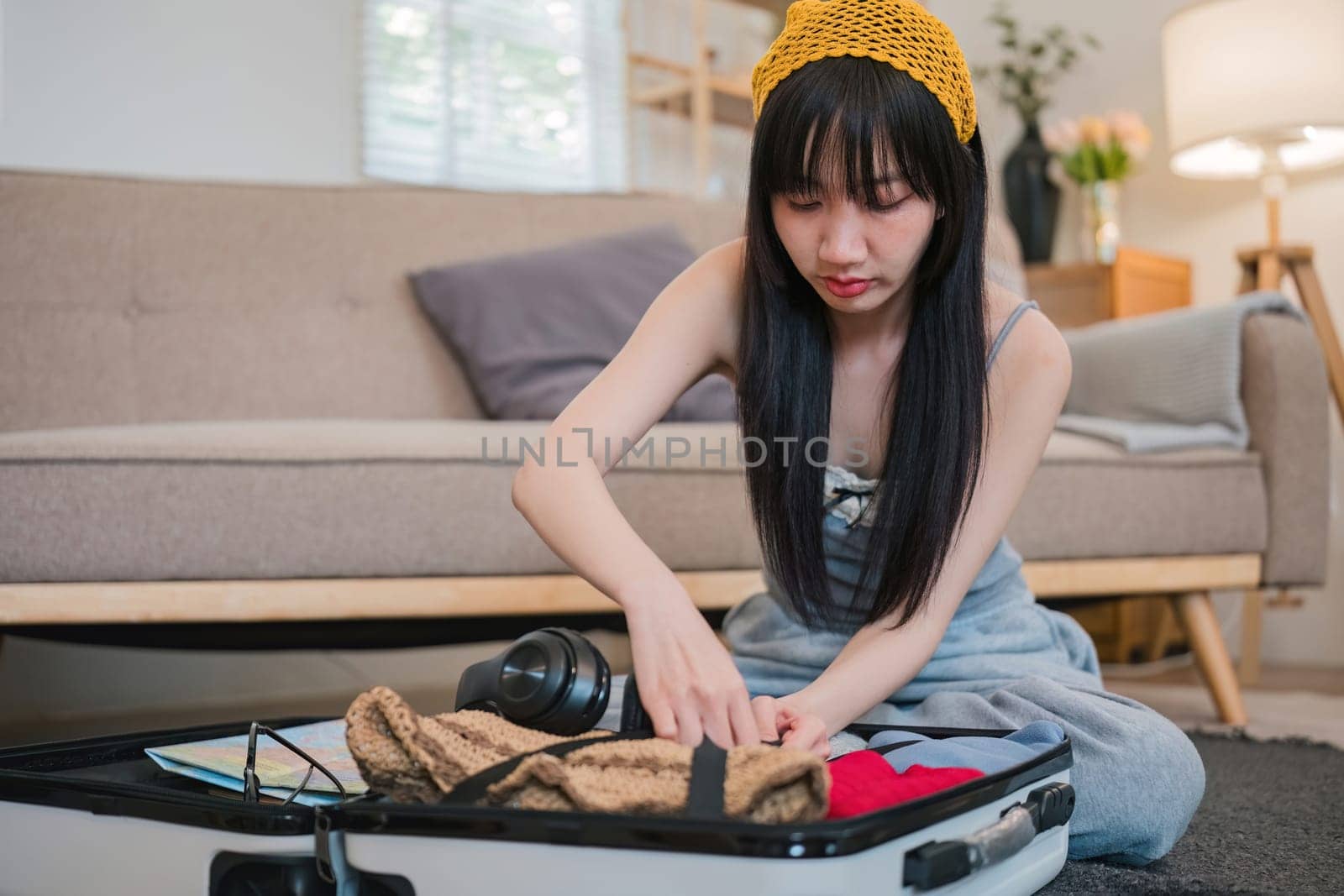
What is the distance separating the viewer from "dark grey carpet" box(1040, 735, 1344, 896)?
77 centimetres

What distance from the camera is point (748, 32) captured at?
3320 millimetres

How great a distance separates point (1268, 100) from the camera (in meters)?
2.06

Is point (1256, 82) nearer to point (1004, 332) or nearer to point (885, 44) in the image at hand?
point (1004, 332)

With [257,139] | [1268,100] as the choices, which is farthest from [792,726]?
[257,139]

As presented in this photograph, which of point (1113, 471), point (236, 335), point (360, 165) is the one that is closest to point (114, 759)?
point (236, 335)

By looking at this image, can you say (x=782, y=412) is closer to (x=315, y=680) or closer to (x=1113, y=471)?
(x=1113, y=471)

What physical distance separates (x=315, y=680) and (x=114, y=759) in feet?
4.04

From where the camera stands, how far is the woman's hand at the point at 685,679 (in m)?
0.67

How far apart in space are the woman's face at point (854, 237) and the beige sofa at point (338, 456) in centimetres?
41

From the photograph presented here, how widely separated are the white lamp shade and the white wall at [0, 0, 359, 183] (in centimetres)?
171

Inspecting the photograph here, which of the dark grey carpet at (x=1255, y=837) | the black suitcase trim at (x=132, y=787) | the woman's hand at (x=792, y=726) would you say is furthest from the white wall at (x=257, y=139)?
the woman's hand at (x=792, y=726)

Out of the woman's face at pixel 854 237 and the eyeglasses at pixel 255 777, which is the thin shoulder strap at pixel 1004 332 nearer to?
the woman's face at pixel 854 237

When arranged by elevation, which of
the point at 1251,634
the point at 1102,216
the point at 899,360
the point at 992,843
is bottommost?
the point at 1251,634

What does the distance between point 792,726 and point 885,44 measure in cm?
45
